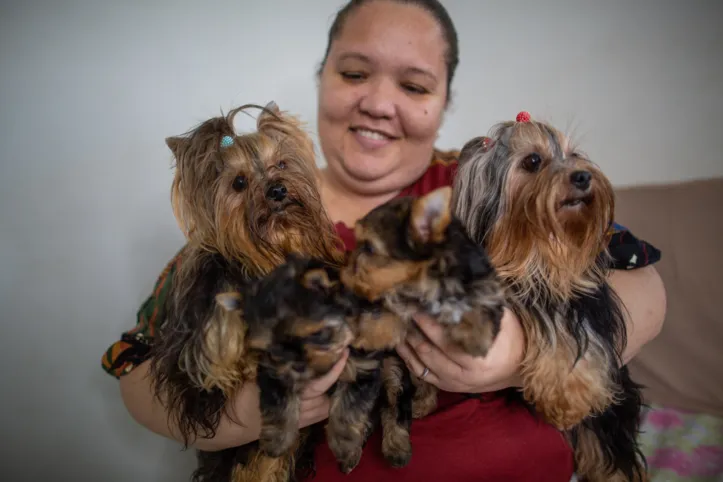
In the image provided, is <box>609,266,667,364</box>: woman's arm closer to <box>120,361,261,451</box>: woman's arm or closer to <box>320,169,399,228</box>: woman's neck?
<box>320,169,399,228</box>: woman's neck

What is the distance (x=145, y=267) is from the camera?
2.08 m

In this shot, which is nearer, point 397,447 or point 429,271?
point 429,271

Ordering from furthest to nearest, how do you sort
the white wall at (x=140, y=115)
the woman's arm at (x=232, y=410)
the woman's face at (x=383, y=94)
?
Result: the white wall at (x=140, y=115) → the woman's face at (x=383, y=94) → the woman's arm at (x=232, y=410)

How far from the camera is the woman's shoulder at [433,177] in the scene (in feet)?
5.22

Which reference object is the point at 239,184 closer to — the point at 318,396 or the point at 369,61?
the point at 318,396

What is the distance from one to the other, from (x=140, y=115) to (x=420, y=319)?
1664 mm

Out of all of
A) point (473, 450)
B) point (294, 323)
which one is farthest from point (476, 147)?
point (473, 450)

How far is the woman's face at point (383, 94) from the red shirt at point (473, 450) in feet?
2.69

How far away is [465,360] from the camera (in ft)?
3.02

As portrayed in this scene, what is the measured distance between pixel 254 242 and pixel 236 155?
223 millimetres

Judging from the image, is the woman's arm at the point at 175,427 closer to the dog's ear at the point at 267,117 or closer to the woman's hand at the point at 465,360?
the woman's hand at the point at 465,360

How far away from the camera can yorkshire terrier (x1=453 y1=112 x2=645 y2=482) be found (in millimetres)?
963

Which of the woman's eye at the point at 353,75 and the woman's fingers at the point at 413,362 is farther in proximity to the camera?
the woman's eye at the point at 353,75

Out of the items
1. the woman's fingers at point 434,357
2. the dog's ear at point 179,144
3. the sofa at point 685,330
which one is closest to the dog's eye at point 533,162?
the woman's fingers at point 434,357
